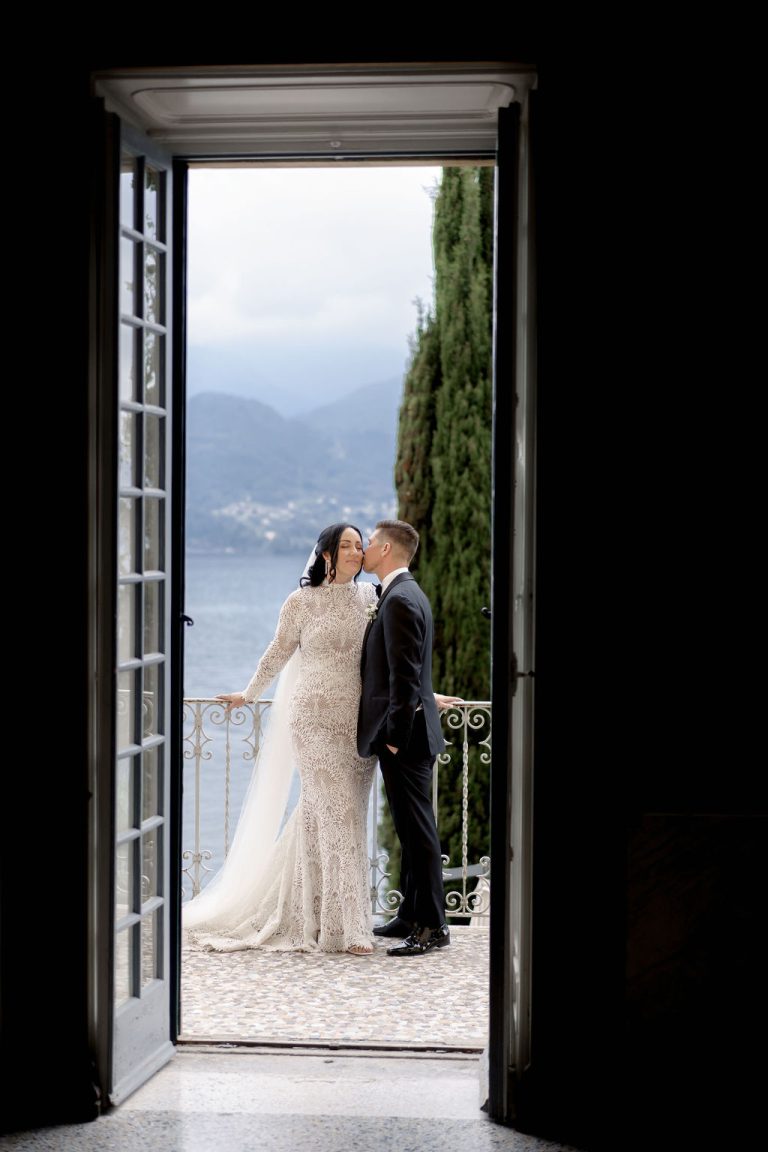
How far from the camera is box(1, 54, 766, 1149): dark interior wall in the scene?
10.2 ft

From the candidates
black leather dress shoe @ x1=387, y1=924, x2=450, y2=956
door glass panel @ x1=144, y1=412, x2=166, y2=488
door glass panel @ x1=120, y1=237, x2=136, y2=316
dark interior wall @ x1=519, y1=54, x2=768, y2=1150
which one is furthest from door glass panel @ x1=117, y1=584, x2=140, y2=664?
black leather dress shoe @ x1=387, y1=924, x2=450, y2=956

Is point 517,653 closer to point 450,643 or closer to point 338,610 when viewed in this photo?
point 338,610

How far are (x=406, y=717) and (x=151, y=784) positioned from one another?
1432mm

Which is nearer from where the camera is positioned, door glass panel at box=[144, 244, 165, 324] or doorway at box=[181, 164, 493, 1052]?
door glass panel at box=[144, 244, 165, 324]

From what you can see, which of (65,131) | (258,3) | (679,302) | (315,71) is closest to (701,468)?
(679,302)

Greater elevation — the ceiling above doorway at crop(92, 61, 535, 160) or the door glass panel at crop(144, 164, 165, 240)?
the ceiling above doorway at crop(92, 61, 535, 160)

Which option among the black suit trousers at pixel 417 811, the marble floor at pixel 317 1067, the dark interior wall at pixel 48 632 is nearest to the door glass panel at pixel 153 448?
the dark interior wall at pixel 48 632

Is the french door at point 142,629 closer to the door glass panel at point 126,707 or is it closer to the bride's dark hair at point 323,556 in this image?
the door glass panel at point 126,707

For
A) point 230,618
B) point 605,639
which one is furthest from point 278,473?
point 605,639

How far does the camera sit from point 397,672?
4.89 metres

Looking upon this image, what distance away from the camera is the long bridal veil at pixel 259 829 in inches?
209

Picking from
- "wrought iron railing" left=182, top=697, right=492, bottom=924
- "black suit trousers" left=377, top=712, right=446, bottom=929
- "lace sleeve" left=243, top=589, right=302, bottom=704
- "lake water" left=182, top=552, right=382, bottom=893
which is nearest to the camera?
"black suit trousers" left=377, top=712, right=446, bottom=929

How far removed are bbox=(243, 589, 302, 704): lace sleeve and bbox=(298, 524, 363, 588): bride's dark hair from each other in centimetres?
7

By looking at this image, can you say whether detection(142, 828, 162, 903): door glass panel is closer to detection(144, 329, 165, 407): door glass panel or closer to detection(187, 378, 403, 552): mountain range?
detection(144, 329, 165, 407): door glass panel
